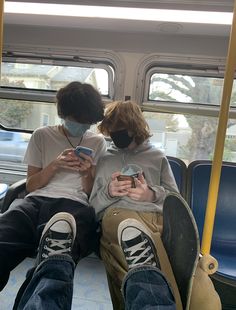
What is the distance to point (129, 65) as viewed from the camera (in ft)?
9.95

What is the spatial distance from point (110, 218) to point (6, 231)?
1.69ft

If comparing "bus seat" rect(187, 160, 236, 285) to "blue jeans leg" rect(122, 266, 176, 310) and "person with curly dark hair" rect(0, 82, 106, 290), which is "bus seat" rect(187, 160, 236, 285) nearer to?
"person with curly dark hair" rect(0, 82, 106, 290)

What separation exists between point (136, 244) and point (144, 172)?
0.52m

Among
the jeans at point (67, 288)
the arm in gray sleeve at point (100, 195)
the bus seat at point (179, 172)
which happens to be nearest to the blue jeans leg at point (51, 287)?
the jeans at point (67, 288)

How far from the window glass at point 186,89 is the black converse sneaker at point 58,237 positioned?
1.95 metres

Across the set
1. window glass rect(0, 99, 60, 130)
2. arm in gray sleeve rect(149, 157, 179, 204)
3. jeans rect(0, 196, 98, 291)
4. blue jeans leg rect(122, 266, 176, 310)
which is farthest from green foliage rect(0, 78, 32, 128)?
blue jeans leg rect(122, 266, 176, 310)

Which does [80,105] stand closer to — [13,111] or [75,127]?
[75,127]

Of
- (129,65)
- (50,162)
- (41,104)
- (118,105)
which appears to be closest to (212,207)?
(118,105)

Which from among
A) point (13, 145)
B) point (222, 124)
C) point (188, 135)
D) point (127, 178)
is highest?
point (222, 124)

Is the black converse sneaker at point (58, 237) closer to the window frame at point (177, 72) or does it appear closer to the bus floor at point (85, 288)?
the bus floor at point (85, 288)

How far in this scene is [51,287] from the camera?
1.21 meters

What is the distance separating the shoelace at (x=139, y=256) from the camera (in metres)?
1.39

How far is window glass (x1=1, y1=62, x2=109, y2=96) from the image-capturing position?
3.24 meters

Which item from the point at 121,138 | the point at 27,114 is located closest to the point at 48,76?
the point at 27,114
